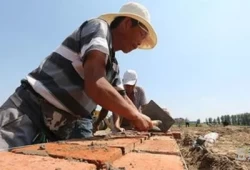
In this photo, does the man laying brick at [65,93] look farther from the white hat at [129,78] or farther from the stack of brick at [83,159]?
the white hat at [129,78]

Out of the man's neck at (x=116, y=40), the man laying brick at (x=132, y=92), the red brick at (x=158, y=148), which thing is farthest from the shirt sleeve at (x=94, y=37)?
the man laying brick at (x=132, y=92)

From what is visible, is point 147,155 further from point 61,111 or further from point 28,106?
point 28,106

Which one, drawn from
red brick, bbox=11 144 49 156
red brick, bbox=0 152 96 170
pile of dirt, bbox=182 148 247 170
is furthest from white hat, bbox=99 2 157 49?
pile of dirt, bbox=182 148 247 170

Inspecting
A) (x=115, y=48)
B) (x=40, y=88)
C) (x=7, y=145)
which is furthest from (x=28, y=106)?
(x=115, y=48)

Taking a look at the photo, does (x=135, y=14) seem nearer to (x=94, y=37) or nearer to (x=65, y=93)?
(x=94, y=37)

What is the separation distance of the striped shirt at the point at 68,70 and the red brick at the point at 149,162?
2.45 feet

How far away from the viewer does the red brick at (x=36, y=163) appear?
3.63ft

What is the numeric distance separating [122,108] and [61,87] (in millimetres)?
479

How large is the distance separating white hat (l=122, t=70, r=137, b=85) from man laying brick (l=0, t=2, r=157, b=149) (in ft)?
10.8

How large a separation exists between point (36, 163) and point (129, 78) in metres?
4.68

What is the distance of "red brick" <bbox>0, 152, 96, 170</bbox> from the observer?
1105 mm

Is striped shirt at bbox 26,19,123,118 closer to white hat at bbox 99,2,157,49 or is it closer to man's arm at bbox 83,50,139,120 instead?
man's arm at bbox 83,50,139,120

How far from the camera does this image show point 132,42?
8.77ft

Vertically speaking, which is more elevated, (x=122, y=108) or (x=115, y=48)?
(x=115, y=48)
